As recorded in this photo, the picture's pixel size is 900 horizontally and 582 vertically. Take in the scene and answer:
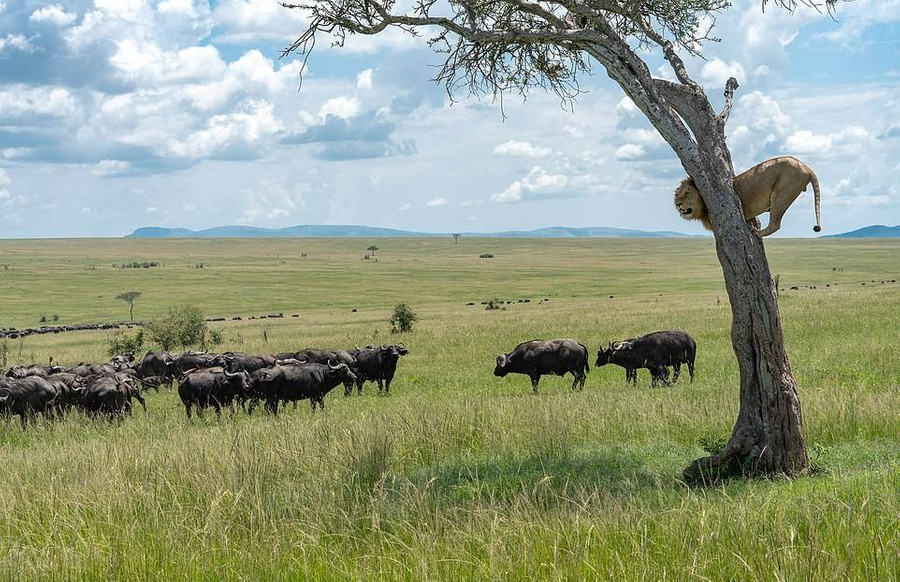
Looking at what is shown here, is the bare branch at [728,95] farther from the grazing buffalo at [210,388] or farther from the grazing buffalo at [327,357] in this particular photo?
the grazing buffalo at [327,357]

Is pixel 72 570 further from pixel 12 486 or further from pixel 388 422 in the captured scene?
pixel 388 422

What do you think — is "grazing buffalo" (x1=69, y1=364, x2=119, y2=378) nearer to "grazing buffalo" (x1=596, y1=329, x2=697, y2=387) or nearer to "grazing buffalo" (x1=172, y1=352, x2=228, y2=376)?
"grazing buffalo" (x1=172, y1=352, x2=228, y2=376)

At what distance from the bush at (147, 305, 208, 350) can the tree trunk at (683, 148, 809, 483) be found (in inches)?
1479

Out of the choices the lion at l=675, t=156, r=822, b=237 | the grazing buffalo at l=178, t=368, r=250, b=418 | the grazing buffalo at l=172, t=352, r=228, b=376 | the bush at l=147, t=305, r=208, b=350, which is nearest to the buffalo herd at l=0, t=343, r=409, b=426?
the grazing buffalo at l=178, t=368, r=250, b=418

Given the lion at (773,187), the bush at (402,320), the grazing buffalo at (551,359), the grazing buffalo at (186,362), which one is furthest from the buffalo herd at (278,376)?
the bush at (402,320)

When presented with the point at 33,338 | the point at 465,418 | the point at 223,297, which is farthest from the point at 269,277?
the point at 465,418

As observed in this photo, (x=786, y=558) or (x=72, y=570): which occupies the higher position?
(x=786, y=558)

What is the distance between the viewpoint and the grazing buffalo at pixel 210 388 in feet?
63.9

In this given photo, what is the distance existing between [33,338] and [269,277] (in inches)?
2666

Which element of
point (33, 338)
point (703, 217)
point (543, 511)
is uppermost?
point (703, 217)

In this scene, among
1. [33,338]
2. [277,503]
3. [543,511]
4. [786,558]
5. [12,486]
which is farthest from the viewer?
[33,338]

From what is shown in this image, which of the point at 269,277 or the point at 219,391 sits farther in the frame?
the point at 269,277

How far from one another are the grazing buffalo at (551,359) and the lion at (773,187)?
13.0 meters

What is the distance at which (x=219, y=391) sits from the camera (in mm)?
19703
